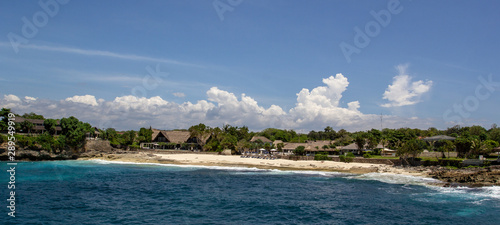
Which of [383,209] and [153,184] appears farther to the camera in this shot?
[153,184]

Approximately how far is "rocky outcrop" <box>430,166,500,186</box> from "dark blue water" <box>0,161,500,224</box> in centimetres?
379

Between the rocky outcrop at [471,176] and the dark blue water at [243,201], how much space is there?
3.79 metres

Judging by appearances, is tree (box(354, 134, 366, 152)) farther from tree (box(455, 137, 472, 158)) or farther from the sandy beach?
tree (box(455, 137, 472, 158))

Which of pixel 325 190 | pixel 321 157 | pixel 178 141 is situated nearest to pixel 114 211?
pixel 325 190

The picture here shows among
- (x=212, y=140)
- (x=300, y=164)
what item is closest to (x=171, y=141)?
(x=212, y=140)

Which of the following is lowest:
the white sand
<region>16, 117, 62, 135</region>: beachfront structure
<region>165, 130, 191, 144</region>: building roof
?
the white sand

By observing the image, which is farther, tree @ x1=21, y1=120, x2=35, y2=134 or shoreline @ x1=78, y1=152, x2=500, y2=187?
tree @ x1=21, y1=120, x2=35, y2=134

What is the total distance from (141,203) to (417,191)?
29.2 meters

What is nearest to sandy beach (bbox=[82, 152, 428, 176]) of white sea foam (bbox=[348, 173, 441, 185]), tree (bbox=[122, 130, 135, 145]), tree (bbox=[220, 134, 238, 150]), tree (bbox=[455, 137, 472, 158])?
white sea foam (bbox=[348, 173, 441, 185])

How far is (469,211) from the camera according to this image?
27047 mm

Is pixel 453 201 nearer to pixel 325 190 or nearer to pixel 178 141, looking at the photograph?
pixel 325 190

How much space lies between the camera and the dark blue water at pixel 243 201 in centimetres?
2436

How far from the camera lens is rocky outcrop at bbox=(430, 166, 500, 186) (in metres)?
40.1

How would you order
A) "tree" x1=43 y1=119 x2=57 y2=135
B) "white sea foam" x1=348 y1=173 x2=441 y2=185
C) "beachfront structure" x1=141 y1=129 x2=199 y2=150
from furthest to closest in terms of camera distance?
"beachfront structure" x1=141 y1=129 x2=199 y2=150 → "tree" x1=43 y1=119 x2=57 y2=135 → "white sea foam" x1=348 y1=173 x2=441 y2=185
